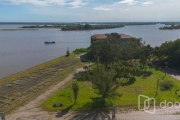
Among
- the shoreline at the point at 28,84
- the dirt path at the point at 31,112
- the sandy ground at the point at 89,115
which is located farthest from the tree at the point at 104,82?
the shoreline at the point at 28,84

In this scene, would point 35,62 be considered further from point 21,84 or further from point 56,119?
point 56,119

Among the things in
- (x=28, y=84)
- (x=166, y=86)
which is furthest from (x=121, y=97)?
(x=28, y=84)

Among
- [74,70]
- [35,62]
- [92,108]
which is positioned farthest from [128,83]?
[35,62]

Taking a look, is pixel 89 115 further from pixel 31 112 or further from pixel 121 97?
pixel 31 112

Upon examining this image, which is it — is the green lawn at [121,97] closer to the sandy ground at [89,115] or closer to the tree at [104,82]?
the sandy ground at [89,115]

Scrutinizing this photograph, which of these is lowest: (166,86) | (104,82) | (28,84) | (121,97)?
(28,84)

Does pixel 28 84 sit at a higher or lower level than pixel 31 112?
lower

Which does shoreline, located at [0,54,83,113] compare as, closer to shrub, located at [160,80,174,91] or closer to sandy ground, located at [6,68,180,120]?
sandy ground, located at [6,68,180,120]

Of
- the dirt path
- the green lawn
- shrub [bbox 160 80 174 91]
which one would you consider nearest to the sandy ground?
the dirt path

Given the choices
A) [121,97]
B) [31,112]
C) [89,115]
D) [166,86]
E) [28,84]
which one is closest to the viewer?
[89,115]

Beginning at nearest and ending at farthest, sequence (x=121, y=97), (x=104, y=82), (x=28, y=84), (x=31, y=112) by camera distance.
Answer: (x=31, y=112) → (x=104, y=82) → (x=121, y=97) → (x=28, y=84)

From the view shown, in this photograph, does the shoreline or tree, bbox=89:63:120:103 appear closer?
tree, bbox=89:63:120:103
